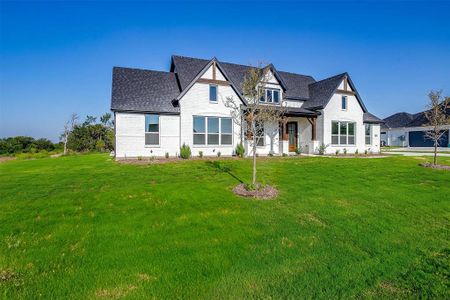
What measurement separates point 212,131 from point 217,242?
1526 centimetres

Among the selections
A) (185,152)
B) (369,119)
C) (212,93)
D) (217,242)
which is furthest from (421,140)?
(217,242)

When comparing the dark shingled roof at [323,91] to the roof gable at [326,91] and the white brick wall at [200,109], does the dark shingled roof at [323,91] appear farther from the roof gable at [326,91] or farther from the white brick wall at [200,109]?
the white brick wall at [200,109]

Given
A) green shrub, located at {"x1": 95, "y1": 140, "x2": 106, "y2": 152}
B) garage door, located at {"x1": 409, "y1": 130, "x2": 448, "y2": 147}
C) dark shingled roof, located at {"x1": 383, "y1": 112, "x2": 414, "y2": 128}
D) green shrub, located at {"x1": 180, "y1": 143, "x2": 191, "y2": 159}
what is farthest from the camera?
dark shingled roof, located at {"x1": 383, "y1": 112, "x2": 414, "y2": 128}

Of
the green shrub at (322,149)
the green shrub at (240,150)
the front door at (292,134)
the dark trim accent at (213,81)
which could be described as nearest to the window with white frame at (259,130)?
the green shrub at (240,150)

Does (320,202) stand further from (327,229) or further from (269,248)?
(269,248)

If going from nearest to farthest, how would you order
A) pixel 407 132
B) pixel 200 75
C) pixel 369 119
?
pixel 200 75 → pixel 369 119 → pixel 407 132

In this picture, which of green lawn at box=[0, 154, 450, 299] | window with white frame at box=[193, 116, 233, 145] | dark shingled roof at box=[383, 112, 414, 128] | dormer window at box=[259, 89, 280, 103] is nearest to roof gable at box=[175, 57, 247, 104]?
window with white frame at box=[193, 116, 233, 145]

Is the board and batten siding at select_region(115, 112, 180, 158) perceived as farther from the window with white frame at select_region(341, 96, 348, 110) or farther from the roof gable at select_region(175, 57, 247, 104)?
the window with white frame at select_region(341, 96, 348, 110)

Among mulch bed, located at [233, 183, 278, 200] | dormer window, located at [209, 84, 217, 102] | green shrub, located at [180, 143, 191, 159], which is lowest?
mulch bed, located at [233, 183, 278, 200]

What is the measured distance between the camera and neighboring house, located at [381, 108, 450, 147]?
119 ft

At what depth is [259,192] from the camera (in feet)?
28.2

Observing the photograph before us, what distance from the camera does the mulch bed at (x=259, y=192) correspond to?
27.2 feet

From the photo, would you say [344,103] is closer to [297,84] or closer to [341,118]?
[341,118]

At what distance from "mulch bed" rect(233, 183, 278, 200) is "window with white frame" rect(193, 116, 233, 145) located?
35.6 feet
